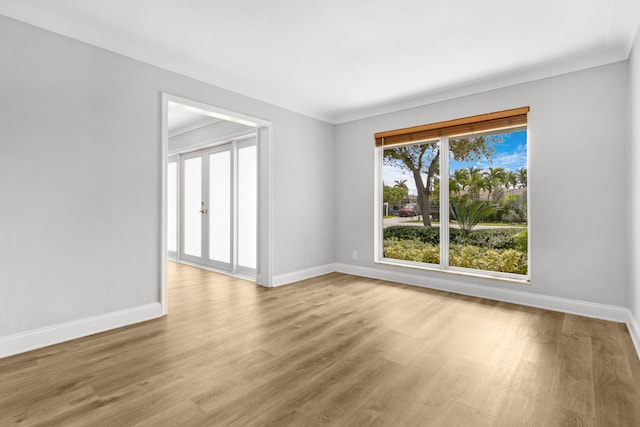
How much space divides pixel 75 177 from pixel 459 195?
405 cm

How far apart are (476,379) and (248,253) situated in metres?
3.64

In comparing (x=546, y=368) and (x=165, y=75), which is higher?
(x=165, y=75)

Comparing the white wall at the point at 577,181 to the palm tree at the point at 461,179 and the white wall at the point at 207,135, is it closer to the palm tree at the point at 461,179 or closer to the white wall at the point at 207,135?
the palm tree at the point at 461,179

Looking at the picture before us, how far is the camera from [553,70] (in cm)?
323

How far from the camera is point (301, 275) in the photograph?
4.59 metres

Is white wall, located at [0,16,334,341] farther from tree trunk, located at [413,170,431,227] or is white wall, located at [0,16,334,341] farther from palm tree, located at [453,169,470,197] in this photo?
palm tree, located at [453,169,470,197]

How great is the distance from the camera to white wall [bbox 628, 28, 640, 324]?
2391 millimetres

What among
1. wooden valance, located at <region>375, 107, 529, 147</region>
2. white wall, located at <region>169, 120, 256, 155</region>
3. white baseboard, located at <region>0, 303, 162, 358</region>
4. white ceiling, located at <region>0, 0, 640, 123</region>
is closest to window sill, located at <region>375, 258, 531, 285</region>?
wooden valance, located at <region>375, 107, 529, 147</region>

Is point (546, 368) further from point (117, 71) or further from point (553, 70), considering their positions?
point (117, 71)

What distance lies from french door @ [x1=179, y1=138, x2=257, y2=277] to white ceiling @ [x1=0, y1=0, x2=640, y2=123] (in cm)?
153

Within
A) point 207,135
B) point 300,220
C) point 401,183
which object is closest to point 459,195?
point 401,183

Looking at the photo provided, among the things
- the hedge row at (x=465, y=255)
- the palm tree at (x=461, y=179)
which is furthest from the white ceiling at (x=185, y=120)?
the palm tree at (x=461, y=179)

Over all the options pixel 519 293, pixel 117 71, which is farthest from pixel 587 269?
pixel 117 71

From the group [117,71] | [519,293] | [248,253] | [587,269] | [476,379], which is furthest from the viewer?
[248,253]
